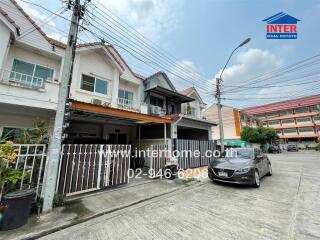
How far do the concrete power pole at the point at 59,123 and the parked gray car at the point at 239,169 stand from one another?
5922 millimetres

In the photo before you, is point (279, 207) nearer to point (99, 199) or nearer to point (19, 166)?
point (99, 199)

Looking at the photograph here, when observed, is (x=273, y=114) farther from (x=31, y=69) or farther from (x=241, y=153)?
(x=31, y=69)

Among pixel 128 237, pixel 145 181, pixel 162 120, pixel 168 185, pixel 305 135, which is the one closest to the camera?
pixel 128 237

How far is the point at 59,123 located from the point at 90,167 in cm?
196

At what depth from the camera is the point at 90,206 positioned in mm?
4418

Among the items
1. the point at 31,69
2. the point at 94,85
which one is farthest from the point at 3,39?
the point at 94,85

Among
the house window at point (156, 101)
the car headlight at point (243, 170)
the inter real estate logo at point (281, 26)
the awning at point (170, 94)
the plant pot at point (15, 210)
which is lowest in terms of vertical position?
the plant pot at point (15, 210)

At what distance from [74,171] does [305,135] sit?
185 ft

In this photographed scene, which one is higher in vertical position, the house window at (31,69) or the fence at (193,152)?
the house window at (31,69)

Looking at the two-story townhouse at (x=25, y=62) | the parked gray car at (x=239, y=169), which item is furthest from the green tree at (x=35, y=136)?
the parked gray car at (x=239, y=169)

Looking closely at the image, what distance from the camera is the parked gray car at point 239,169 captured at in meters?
6.09

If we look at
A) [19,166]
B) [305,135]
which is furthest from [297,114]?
[19,166]

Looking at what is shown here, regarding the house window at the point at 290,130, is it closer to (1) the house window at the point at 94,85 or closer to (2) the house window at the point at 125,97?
(2) the house window at the point at 125,97

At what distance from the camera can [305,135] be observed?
42344 millimetres
